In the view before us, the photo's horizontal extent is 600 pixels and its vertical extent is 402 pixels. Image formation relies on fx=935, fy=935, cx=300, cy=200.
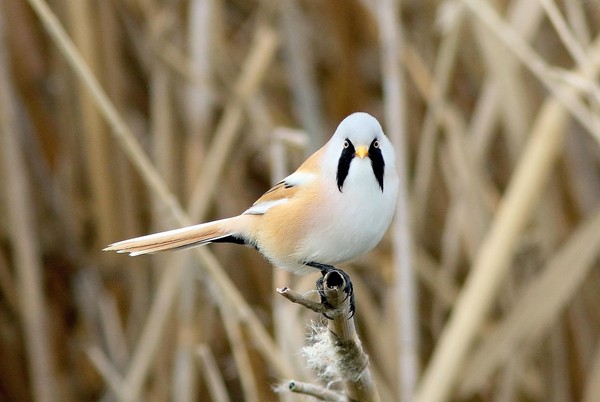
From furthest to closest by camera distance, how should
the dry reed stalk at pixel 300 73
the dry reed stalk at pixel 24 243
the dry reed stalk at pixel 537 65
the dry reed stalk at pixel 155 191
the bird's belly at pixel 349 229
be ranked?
the dry reed stalk at pixel 300 73 → the dry reed stalk at pixel 24 243 → the dry reed stalk at pixel 537 65 → the dry reed stalk at pixel 155 191 → the bird's belly at pixel 349 229

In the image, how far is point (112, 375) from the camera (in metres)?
2.06

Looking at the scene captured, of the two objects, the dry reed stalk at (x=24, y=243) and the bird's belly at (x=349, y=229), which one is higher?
the dry reed stalk at (x=24, y=243)

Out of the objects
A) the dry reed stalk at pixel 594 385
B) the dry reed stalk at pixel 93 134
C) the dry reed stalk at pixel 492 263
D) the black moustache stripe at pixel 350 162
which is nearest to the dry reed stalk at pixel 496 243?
the dry reed stalk at pixel 492 263

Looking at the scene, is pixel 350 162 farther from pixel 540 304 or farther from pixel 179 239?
pixel 540 304

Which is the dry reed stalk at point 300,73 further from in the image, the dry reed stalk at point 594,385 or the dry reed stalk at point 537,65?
the dry reed stalk at point 594,385

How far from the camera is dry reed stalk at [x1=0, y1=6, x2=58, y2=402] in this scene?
195cm

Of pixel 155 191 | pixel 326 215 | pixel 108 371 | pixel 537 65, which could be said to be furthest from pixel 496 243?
pixel 108 371

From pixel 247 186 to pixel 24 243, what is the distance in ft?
1.98

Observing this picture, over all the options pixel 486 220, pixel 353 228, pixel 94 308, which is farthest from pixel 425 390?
pixel 94 308

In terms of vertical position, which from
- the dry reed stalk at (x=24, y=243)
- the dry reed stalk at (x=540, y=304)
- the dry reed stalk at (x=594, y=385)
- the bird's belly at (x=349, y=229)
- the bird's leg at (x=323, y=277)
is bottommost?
the dry reed stalk at (x=594, y=385)

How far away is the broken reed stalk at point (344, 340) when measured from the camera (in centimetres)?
103

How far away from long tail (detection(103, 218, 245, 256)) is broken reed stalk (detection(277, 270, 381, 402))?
13 centimetres

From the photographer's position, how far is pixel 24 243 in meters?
2.01

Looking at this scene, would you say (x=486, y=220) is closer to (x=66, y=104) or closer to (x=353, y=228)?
(x=66, y=104)
